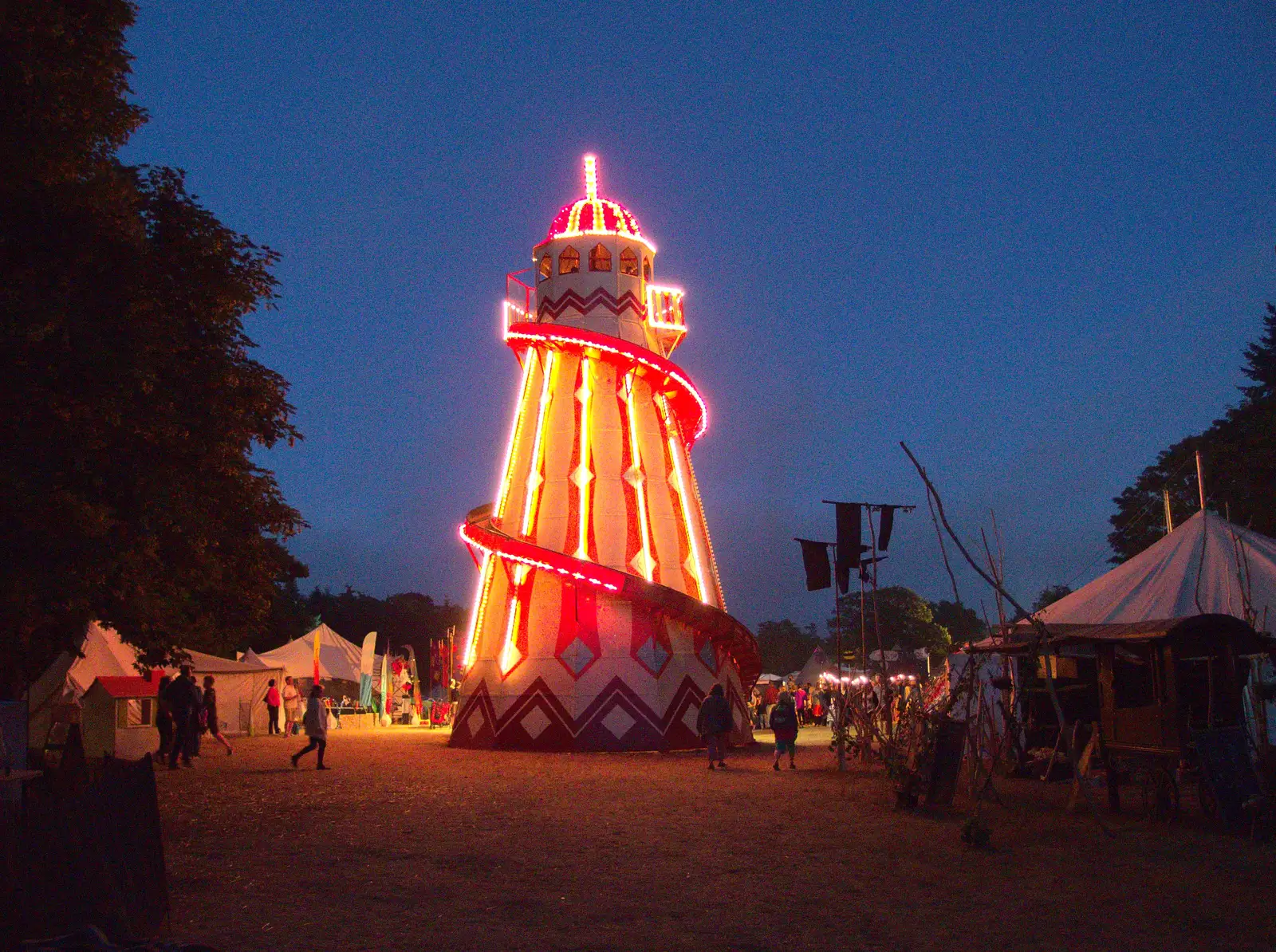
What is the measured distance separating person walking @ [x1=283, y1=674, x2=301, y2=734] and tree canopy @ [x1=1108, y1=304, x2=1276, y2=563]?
27732mm

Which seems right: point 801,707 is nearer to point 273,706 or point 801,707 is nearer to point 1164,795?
point 273,706

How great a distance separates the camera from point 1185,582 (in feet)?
54.7

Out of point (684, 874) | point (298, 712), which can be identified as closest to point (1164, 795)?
point (684, 874)

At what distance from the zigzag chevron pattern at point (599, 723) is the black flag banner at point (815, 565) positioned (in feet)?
20.4

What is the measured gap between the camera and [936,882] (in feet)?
27.2

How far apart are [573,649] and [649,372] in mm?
7767

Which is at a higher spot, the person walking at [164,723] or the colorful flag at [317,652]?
the colorful flag at [317,652]

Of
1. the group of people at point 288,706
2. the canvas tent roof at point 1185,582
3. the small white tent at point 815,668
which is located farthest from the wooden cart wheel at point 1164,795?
the small white tent at point 815,668

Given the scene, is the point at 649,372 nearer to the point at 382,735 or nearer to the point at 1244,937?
the point at 382,735

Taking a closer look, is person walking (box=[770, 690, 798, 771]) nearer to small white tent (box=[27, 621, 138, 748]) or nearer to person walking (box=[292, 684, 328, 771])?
person walking (box=[292, 684, 328, 771])

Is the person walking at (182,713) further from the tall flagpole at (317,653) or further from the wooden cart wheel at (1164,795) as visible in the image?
the wooden cart wheel at (1164,795)

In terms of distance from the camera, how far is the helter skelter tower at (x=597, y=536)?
23656mm

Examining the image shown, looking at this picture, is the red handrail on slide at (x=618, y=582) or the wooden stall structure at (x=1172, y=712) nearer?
the wooden stall structure at (x=1172, y=712)

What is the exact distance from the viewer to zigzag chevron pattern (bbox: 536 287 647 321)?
28.0 metres
